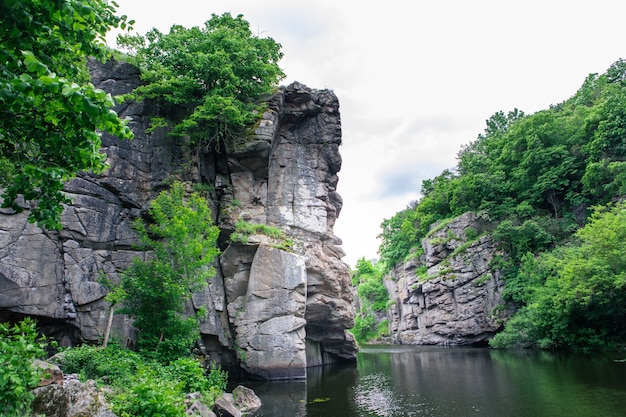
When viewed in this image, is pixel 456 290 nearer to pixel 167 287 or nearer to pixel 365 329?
pixel 365 329

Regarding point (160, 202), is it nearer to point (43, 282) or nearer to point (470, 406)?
point (43, 282)

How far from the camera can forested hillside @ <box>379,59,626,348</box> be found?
79.6 ft

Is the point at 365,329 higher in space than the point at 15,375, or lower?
higher

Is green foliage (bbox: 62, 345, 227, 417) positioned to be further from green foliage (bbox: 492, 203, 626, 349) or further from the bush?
green foliage (bbox: 492, 203, 626, 349)

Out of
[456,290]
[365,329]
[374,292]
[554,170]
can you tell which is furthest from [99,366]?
[374,292]

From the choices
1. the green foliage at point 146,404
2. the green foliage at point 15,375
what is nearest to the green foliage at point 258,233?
the green foliage at point 146,404

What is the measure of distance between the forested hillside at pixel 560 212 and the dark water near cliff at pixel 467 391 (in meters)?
3.78

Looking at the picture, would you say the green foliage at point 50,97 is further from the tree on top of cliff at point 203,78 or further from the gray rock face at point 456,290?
the gray rock face at point 456,290

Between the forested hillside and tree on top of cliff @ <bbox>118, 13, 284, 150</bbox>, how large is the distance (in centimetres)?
2217

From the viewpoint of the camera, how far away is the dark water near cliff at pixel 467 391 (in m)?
12.4

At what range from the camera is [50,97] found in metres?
5.27

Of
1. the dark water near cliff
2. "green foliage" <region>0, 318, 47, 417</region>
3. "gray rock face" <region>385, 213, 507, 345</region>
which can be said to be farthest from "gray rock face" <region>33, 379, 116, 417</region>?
"gray rock face" <region>385, 213, 507, 345</region>

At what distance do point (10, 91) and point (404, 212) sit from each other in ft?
194

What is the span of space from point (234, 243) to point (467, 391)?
13989mm
